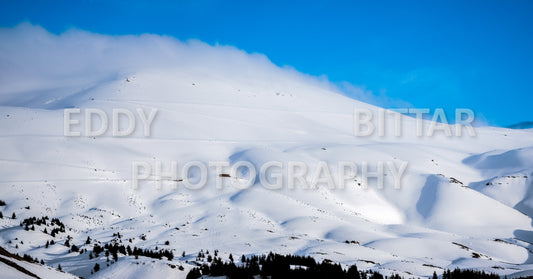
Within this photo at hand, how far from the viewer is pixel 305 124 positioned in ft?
211

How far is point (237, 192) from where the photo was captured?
3234 centimetres

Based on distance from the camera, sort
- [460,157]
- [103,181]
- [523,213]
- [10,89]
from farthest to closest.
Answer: [10,89]
[460,157]
[523,213]
[103,181]

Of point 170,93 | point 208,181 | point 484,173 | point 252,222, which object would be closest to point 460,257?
point 252,222

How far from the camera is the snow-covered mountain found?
20359 mm

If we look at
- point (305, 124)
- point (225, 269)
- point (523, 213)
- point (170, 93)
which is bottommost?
point (523, 213)

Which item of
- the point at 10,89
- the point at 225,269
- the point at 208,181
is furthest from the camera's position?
the point at 10,89

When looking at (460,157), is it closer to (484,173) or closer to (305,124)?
(484,173)

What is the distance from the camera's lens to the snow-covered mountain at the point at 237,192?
20.4 m

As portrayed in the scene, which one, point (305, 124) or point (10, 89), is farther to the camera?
point (10, 89)

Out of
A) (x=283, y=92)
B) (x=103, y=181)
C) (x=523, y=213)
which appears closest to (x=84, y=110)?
(x=103, y=181)

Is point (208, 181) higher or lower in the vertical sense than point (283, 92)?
lower

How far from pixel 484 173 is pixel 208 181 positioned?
3346cm

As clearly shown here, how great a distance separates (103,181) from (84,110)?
72.5 ft

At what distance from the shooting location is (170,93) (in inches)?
2557
